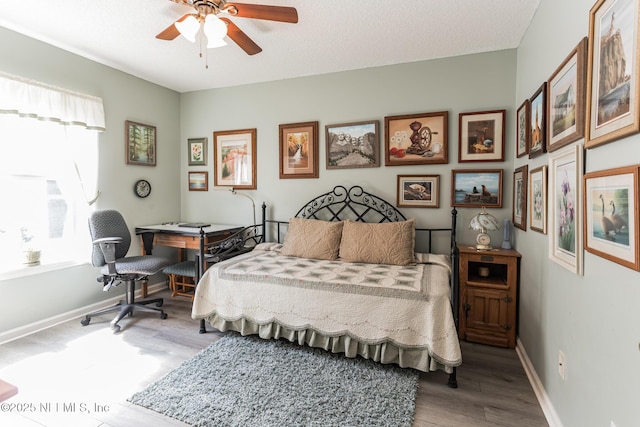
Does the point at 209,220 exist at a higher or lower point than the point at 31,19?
lower

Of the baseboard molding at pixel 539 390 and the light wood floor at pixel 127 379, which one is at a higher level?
the baseboard molding at pixel 539 390

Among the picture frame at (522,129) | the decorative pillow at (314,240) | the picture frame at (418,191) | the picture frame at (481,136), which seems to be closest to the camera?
the picture frame at (522,129)

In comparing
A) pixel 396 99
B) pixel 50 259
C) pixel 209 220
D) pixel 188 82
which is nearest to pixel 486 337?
pixel 396 99

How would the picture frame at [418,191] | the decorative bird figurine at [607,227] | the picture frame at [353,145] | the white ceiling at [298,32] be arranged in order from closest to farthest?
the decorative bird figurine at [607,227] < the white ceiling at [298,32] < the picture frame at [418,191] < the picture frame at [353,145]

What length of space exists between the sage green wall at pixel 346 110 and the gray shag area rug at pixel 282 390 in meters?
1.68

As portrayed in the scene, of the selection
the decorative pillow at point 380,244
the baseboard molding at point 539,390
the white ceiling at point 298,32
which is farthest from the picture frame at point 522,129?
the baseboard molding at point 539,390

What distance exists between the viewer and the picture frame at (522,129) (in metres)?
2.33

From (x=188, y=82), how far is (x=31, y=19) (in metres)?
1.52

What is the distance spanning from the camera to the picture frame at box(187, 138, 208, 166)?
13.3 ft

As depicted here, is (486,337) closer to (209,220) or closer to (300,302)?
(300,302)

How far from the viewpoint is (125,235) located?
313 cm

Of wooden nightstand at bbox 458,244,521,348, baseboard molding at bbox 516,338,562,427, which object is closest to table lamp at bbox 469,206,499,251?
wooden nightstand at bbox 458,244,521,348

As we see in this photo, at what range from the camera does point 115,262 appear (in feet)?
9.39

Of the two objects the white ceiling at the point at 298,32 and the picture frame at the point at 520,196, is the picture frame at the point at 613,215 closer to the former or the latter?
the picture frame at the point at 520,196
